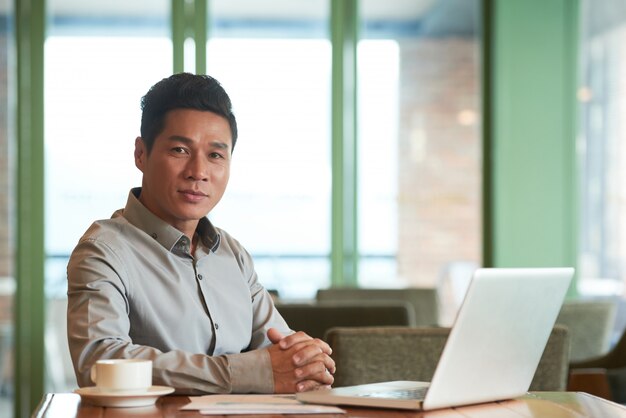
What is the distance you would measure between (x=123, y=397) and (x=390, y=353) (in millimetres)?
1139

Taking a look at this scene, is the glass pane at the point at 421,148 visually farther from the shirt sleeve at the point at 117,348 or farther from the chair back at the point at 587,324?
the shirt sleeve at the point at 117,348

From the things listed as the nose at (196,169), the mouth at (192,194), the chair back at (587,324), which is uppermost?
the nose at (196,169)

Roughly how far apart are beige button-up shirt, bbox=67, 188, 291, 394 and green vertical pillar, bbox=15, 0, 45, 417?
437 cm

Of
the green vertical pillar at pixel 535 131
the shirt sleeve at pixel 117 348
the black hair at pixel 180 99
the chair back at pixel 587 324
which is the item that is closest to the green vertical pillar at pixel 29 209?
the green vertical pillar at pixel 535 131

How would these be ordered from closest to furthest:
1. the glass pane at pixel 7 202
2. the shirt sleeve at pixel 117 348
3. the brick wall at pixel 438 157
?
the shirt sleeve at pixel 117 348 < the glass pane at pixel 7 202 < the brick wall at pixel 438 157

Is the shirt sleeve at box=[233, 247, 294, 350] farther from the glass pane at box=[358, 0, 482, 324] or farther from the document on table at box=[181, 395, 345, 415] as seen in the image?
the glass pane at box=[358, 0, 482, 324]

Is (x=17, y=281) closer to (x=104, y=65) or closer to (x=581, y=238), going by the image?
(x=104, y=65)

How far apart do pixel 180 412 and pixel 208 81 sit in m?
0.94

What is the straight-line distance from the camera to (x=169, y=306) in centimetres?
228

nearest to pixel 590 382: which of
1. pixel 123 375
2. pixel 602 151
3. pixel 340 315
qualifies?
pixel 340 315

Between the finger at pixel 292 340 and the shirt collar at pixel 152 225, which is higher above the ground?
the shirt collar at pixel 152 225

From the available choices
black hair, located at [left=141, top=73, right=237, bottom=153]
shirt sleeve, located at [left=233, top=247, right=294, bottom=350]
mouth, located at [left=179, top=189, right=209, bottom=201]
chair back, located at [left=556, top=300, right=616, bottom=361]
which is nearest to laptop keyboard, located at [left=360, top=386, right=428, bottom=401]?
shirt sleeve, located at [left=233, top=247, right=294, bottom=350]

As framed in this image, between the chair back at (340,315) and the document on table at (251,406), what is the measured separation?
1456 millimetres

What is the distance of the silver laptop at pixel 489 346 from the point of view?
66.6 inches
